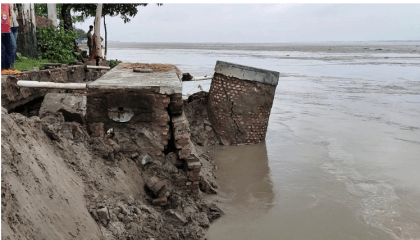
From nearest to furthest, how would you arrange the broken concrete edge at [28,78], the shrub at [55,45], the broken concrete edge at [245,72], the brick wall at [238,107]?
the broken concrete edge at [28,78], the broken concrete edge at [245,72], the brick wall at [238,107], the shrub at [55,45]

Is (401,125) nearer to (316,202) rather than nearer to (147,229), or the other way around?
(316,202)

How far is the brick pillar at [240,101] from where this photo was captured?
23.2ft

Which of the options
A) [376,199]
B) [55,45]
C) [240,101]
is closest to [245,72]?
[240,101]

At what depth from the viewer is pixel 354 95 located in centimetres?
1415

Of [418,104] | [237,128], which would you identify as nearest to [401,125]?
[418,104]

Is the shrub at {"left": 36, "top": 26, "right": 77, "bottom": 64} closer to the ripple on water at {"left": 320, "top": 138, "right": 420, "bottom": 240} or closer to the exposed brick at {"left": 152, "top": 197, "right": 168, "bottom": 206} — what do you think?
the exposed brick at {"left": 152, "top": 197, "right": 168, "bottom": 206}

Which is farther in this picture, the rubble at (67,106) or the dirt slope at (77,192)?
the rubble at (67,106)

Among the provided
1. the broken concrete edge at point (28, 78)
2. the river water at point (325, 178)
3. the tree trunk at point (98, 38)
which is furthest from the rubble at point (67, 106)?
the tree trunk at point (98, 38)

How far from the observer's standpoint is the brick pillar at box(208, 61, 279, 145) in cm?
706

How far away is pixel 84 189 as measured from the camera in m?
3.25

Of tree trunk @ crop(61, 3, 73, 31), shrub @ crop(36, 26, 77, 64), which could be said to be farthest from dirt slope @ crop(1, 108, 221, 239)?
tree trunk @ crop(61, 3, 73, 31)

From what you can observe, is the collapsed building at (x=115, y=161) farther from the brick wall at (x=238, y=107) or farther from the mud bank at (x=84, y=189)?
the brick wall at (x=238, y=107)

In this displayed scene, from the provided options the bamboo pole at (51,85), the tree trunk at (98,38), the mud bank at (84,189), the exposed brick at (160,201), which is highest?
the tree trunk at (98,38)

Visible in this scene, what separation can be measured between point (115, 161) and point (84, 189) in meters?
0.81
